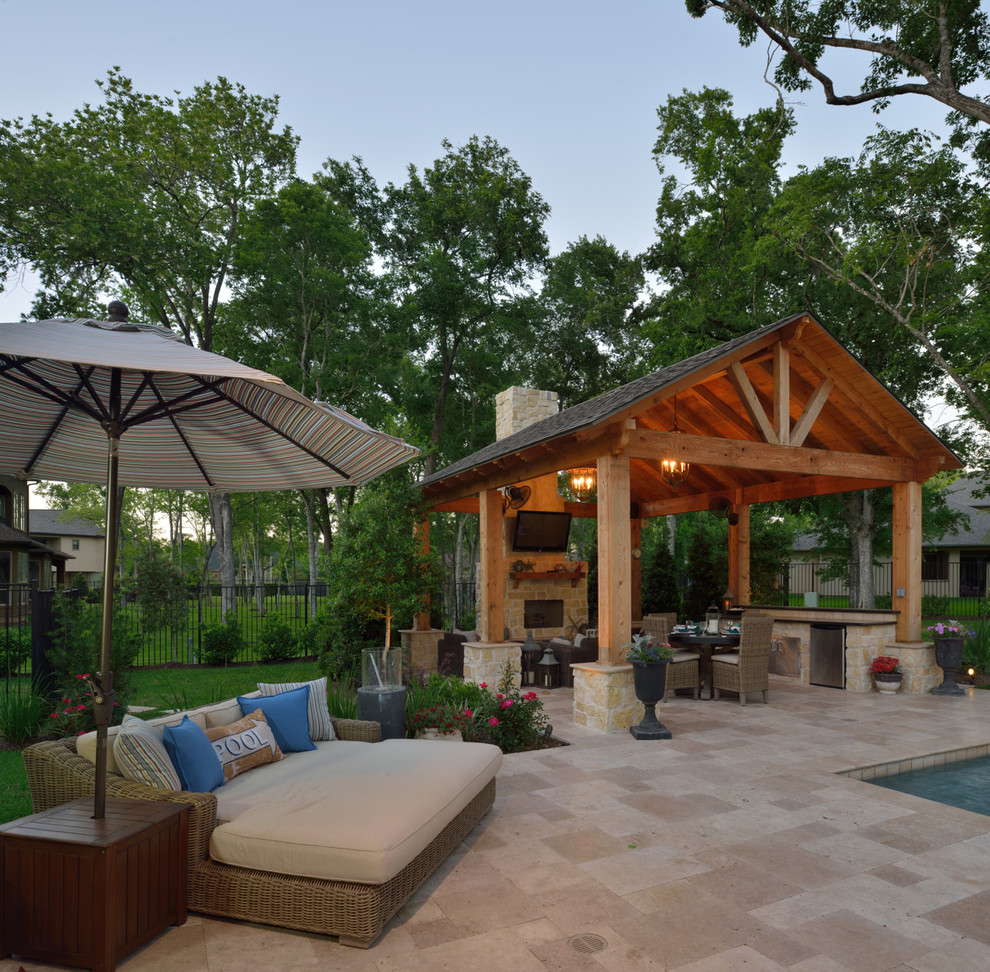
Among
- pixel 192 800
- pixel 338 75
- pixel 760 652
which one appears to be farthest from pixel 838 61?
pixel 192 800

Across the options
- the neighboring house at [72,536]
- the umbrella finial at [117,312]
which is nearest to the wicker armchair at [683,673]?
the umbrella finial at [117,312]

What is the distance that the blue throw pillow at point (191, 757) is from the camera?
10.6ft

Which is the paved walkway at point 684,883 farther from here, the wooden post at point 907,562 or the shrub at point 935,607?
the shrub at point 935,607

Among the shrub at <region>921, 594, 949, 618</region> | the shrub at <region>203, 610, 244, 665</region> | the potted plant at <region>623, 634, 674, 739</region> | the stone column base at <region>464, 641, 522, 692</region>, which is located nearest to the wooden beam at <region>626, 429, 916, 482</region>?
the potted plant at <region>623, 634, 674, 739</region>

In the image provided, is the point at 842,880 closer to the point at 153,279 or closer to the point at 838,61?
the point at 838,61

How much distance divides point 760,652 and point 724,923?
17.9 ft

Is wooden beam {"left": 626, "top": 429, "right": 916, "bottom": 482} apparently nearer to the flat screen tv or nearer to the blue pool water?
the blue pool water

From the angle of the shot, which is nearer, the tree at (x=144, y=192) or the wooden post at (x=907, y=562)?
the wooden post at (x=907, y=562)

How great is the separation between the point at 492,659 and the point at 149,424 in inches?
220

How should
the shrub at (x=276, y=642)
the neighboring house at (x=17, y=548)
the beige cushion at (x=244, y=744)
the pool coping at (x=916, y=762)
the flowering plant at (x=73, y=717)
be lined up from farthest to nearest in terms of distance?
the neighboring house at (x=17, y=548) → the shrub at (x=276, y=642) → the flowering plant at (x=73, y=717) → the pool coping at (x=916, y=762) → the beige cushion at (x=244, y=744)

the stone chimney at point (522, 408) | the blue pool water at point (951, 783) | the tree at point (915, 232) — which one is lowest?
the blue pool water at point (951, 783)

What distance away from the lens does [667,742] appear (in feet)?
20.3

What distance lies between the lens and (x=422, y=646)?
423 inches

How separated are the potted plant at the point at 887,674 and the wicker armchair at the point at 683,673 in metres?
2.44
